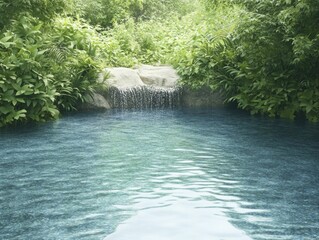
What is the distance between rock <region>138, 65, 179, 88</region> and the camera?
15.4 meters

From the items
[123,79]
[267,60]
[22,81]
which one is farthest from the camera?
[123,79]

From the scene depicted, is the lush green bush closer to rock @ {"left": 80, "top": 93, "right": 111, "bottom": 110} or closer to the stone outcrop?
the stone outcrop

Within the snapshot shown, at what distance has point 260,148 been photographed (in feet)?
28.2

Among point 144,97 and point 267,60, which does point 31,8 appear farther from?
point 267,60

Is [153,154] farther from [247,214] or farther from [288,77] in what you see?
[288,77]

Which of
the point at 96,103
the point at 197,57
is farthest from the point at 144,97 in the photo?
the point at 197,57

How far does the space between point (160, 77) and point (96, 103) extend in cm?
239

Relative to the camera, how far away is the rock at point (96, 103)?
46.4 ft

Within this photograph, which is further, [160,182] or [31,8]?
[31,8]

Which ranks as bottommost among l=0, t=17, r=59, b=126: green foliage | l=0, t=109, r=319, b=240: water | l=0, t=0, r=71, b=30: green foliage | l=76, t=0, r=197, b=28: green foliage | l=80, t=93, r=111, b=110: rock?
l=0, t=109, r=319, b=240: water

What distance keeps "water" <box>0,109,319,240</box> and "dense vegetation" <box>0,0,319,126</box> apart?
1.13 metres

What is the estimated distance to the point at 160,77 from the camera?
15523 millimetres

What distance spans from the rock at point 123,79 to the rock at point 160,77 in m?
0.29

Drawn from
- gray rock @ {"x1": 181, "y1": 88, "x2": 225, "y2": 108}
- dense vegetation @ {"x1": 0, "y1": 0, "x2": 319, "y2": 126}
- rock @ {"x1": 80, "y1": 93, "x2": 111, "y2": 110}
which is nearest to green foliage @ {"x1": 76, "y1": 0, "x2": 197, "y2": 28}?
dense vegetation @ {"x1": 0, "y1": 0, "x2": 319, "y2": 126}
